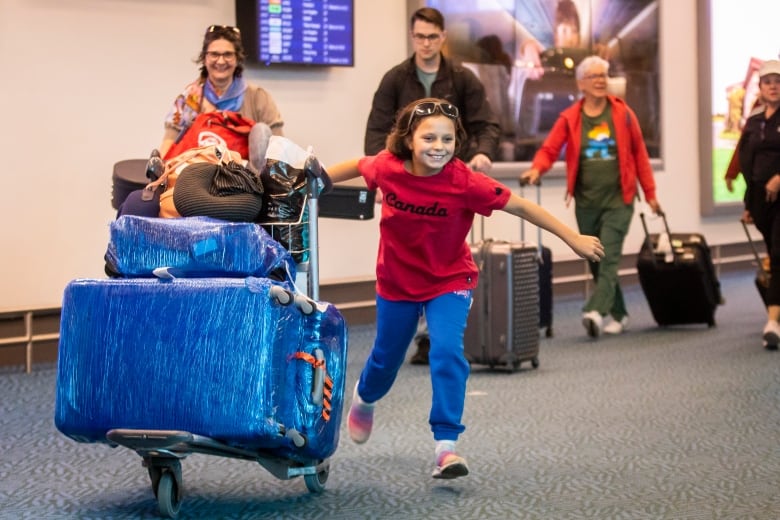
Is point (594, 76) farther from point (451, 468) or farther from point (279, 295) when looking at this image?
point (279, 295)

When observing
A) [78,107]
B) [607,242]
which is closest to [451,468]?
[78,107]

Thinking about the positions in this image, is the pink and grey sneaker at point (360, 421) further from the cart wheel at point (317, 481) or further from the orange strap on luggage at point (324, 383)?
the orange strap on luggage at point (324, 383)

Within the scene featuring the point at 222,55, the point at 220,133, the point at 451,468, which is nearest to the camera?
the point at 451,468

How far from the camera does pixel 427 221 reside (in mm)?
4336

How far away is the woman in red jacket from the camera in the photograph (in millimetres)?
8141

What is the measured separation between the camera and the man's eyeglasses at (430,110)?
4297mm

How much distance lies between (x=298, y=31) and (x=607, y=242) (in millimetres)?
2321

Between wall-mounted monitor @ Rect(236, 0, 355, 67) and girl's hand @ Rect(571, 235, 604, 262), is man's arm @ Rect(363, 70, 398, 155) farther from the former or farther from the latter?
girl's hand @ Rect(571, 235, 604, 262)

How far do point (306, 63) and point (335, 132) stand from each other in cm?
54

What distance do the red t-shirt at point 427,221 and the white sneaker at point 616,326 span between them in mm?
4060

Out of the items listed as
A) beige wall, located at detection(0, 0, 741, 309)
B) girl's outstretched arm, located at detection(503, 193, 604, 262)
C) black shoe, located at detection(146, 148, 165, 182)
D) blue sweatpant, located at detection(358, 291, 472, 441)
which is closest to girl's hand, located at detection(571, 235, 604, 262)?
girl's outstretched arm, located at detection(503, 193, 604, 262)

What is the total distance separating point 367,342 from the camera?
7898mm

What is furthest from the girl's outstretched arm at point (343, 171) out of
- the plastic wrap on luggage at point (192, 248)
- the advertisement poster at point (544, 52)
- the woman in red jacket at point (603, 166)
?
the advertisement poster at point (544, 52)

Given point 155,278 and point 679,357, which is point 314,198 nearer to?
point 155,278
